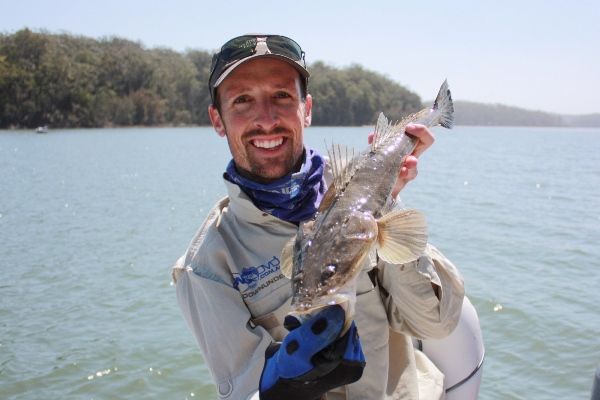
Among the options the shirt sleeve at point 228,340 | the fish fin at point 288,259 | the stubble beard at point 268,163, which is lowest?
the shirt sleeve at point 228,340

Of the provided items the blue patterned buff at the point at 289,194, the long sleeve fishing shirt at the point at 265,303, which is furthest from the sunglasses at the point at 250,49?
the long sleeve fishing shirt at the point at 265,303

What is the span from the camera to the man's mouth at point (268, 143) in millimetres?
3369

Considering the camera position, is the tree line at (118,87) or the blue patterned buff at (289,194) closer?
the blue patterned buff at (289,194)

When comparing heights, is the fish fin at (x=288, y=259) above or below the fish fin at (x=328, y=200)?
below

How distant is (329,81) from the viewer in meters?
122

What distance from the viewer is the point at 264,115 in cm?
334

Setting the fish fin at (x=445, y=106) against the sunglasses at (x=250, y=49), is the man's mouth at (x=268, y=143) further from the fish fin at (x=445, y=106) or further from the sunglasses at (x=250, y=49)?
the fish fin at (x=445, y=106)

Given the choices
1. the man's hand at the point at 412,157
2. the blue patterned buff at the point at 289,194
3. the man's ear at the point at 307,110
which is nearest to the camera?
the man's hand at the point at 412,157

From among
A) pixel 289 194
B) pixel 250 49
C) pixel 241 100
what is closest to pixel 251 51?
pixel 250 49

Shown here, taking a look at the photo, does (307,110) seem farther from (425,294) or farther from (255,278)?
(425,294)

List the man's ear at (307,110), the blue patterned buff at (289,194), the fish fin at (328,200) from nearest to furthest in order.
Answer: the fish fin at (328,200) < the blue patterned buff at (289,194) < the man's ear at (307,110)

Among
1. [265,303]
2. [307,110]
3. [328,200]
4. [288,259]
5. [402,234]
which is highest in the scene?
[307,110]

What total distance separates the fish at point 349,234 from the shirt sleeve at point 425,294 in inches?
18.9

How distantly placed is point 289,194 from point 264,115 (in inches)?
19.6
